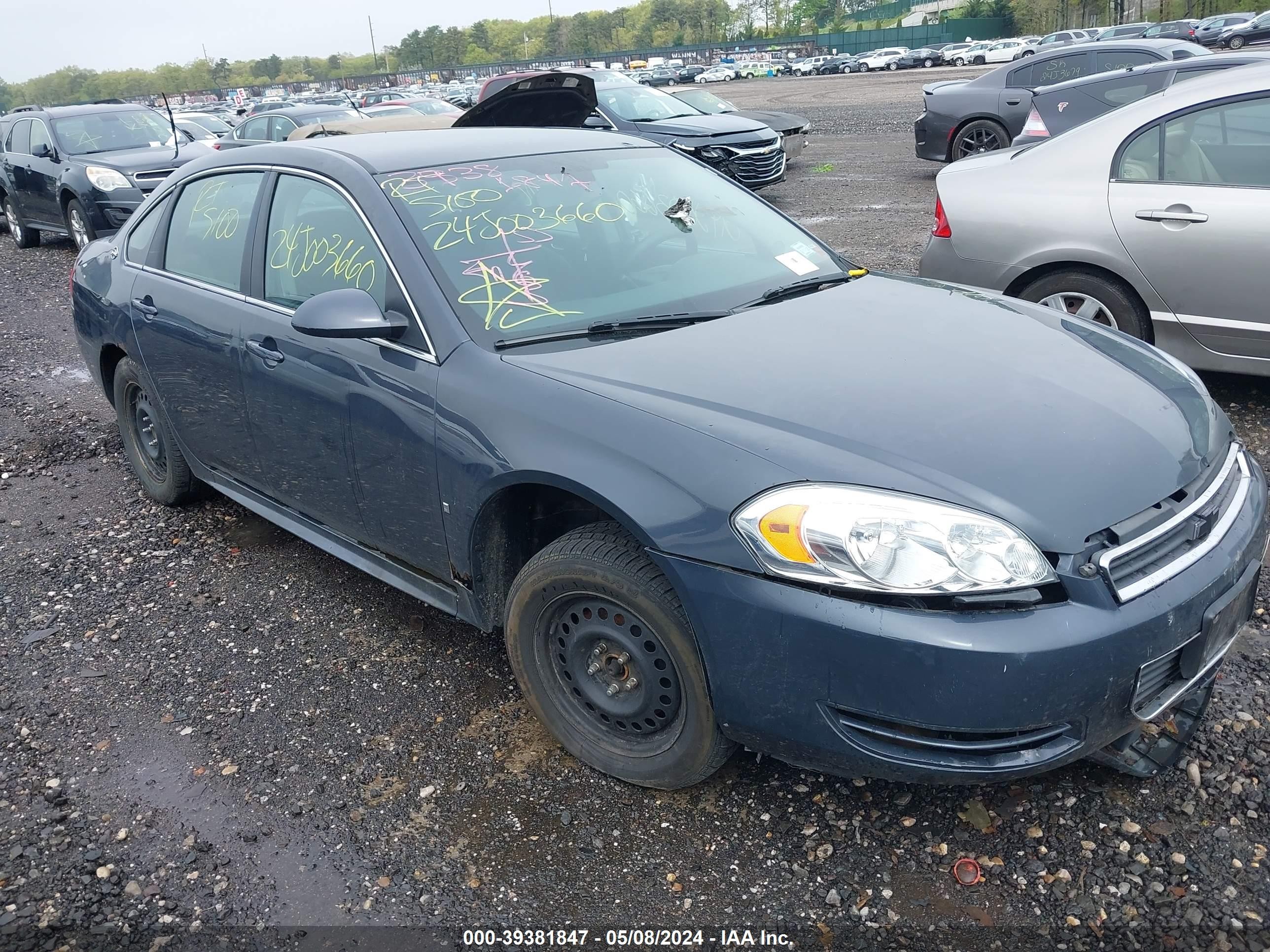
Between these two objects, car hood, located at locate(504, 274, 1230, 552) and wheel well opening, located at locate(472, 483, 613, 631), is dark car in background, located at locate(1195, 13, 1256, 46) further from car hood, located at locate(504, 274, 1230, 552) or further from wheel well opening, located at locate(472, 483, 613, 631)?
wheel well opening, located at locate(472, 483, 613, 631)

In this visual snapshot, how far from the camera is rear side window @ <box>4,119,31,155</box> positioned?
12031mm

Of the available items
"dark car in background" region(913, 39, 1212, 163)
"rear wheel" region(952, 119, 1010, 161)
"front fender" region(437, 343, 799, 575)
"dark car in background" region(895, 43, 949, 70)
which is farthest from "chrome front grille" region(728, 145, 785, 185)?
"dark car in background" region(895, 43, 949, 70)

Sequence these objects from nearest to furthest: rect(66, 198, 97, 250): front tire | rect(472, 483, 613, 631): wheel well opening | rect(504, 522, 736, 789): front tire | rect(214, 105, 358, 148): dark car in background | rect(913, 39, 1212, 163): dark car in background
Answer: rect(504, 522, 736, 789): front tire, rect(472, 483, 613, 631): wheel well opening, rect(66, 198, 97, 250): front tire, rect(913, 39, 1212, 163): dark car in background, rect(214, 105, 358, 148): dark car in background

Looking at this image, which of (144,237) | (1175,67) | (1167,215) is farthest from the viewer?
(1175,67)

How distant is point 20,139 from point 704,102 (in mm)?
9189

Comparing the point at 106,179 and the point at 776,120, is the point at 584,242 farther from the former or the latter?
the point at 776,120

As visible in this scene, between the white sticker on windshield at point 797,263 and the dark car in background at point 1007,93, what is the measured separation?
9.46 meters

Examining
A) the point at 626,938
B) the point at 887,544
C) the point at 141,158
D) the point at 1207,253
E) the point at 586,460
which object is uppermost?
the point at 141,158

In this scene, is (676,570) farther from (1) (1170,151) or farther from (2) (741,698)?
(1) (1170,151)

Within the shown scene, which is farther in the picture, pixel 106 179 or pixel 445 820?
pixel 106 179

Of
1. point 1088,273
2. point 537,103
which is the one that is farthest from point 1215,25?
point 537,103

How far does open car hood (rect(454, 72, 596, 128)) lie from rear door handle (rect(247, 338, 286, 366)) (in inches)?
83.1

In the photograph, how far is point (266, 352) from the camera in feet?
10.8

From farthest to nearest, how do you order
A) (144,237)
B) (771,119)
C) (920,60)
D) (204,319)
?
(920,60) < (771,119) < (144,237) < (204,319)
